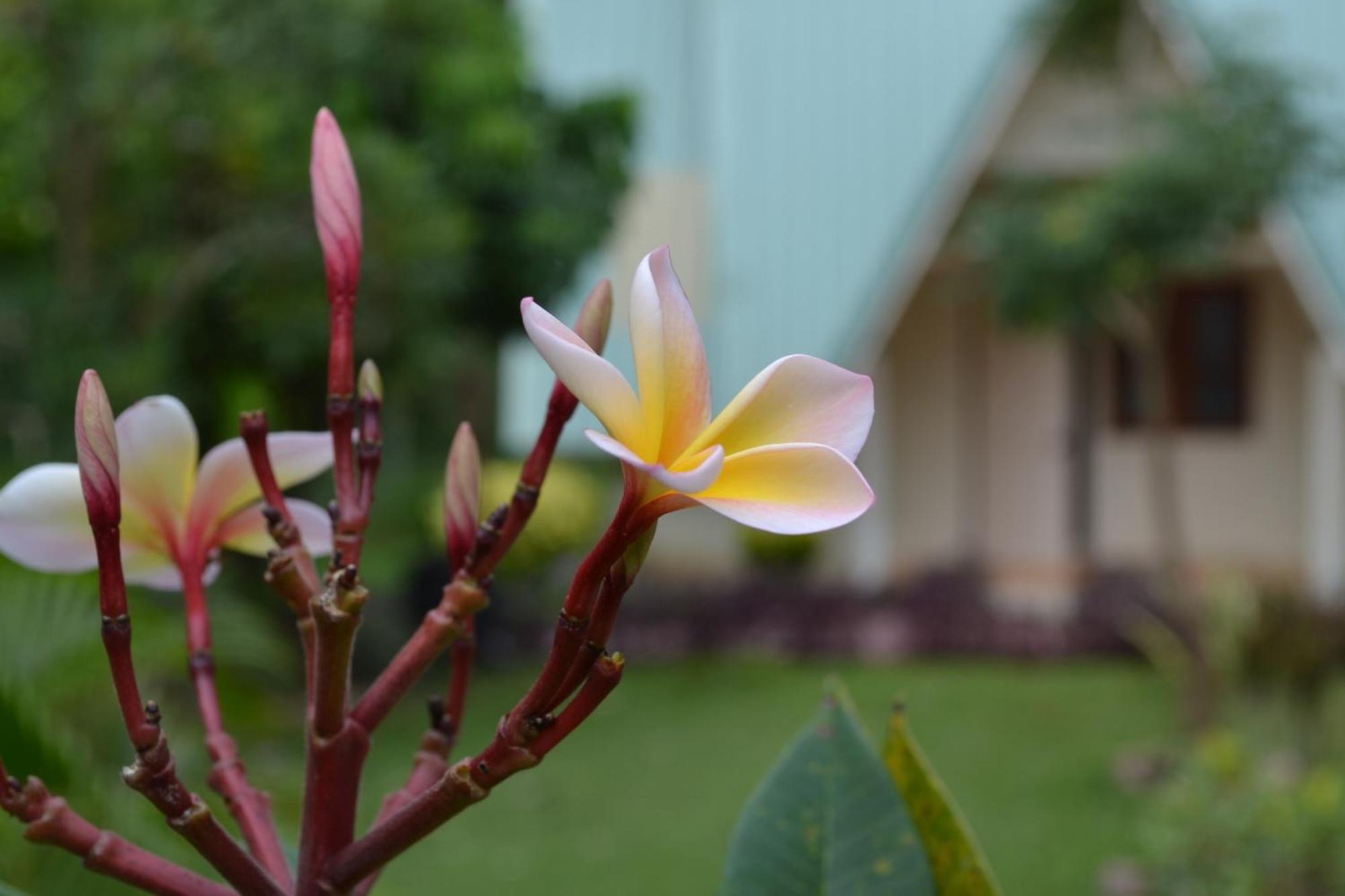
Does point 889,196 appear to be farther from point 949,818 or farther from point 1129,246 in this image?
point 949,818

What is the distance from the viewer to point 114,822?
1.80 meters

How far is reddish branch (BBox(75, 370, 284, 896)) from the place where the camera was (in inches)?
13.5

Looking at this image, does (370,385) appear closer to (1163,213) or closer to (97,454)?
(97,454)

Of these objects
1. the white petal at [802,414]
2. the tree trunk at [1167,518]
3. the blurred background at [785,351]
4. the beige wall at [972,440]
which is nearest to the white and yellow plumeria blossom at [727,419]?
the white petal at [802,414]

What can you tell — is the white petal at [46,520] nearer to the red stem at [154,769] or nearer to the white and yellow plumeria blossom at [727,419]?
the red stem at [154,769]

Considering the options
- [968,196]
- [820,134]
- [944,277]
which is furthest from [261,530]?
[944,277]

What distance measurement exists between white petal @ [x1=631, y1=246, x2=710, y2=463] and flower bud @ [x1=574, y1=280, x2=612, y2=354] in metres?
0.09

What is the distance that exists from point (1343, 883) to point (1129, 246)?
13.6ft

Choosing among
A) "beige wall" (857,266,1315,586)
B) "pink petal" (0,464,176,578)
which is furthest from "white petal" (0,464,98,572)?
"beige wall" (857,266,1315,586)

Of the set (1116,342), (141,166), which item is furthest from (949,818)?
(1116,342)

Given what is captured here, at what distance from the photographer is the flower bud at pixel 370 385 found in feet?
1.46

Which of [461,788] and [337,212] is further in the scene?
[337,212]

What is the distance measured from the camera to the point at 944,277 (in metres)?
9.42

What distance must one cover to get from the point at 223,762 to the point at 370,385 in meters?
0.13
